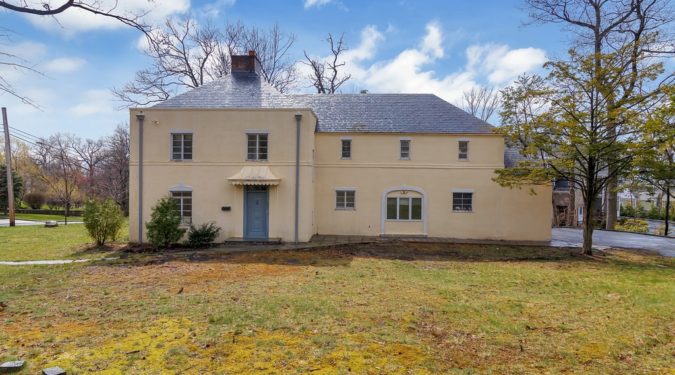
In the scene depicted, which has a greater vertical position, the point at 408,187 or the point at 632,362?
the point at 408,187

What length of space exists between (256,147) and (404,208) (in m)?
8.90

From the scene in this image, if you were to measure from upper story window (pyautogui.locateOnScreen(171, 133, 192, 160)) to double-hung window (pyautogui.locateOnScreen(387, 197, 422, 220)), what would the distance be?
1117 cm

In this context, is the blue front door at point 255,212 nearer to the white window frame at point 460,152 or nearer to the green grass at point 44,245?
the green grass at point 44,245

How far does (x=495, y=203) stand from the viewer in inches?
847

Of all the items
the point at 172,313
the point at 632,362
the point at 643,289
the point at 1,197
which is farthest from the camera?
the point at 1,197

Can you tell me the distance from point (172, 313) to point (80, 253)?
36.6 feet

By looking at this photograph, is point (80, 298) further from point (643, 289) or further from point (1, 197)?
point (1, 197)

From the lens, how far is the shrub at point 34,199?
4971cm

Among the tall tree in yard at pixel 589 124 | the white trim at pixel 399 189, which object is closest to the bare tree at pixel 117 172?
the white trim at pixel 399 189

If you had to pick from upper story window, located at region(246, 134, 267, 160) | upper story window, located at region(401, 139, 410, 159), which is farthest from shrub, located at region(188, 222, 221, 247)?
upper story window, located at region(401, 139, 410, 159)

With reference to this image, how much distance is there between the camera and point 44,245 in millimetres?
18312

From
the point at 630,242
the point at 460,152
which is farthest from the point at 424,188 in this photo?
the point at 630,242

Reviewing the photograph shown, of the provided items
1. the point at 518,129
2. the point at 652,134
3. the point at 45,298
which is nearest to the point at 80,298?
the point at 45,298

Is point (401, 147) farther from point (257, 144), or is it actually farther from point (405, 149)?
point (257, 144)
